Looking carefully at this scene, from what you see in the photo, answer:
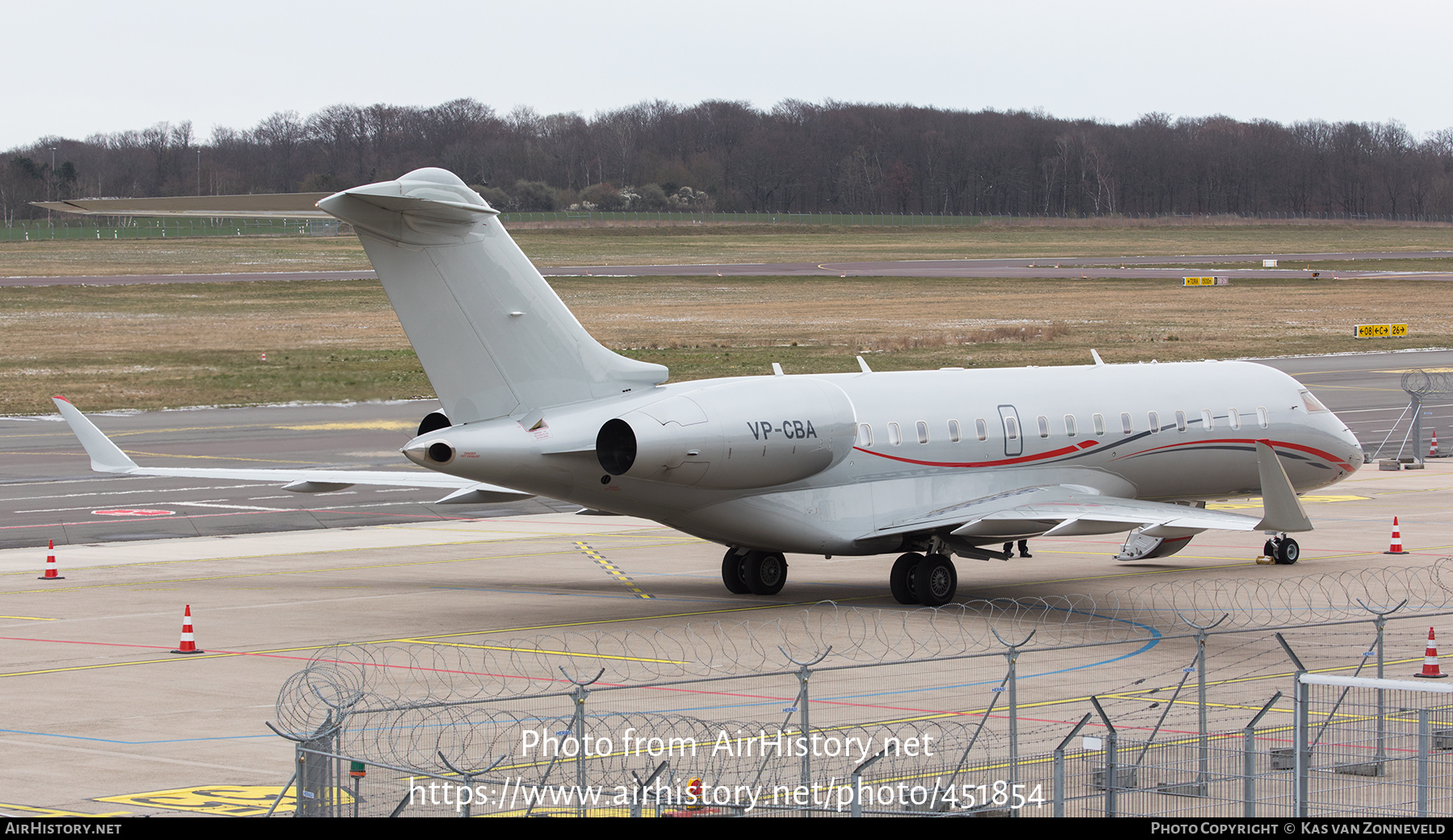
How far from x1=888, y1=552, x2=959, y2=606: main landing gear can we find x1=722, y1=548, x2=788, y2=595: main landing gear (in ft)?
7.31

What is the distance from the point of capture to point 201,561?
102 ft

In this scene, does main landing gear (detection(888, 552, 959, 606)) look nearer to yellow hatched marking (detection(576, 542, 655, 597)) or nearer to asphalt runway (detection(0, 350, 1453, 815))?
asphalt runway (detection(0, 350, 1453, 815))

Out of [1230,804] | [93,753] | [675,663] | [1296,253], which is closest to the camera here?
[1230,804]

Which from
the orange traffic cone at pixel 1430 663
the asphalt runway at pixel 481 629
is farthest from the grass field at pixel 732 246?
the orange traffic cone at pixel 1430 663

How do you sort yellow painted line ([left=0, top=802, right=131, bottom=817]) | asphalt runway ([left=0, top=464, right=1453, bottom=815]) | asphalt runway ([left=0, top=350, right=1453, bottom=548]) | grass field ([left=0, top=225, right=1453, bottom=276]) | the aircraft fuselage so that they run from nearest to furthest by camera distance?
1. yellow painted line ([left=0, top=802, right=131, bottom=817])
2. asphalt runway ([left=0, top=464, right=1453, bottom=815])
3. the aircraft fuselage
4. asphalt runway ([left=0, top=350, right=1453, bottom=548])
5. grass field ([left=0, top=225, right=1453, bottom=276])

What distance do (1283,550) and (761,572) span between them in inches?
404

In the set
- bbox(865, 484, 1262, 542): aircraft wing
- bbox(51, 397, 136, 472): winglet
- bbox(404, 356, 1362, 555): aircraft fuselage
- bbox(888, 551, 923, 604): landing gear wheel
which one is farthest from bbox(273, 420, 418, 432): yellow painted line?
bbox(865, 484, 1262, 542): aircraft wing

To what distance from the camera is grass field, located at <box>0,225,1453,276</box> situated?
A: 139 m

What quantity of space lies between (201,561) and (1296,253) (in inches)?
5519

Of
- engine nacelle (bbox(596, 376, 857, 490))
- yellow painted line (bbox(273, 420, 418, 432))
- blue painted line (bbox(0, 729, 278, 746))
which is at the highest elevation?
engine nacelle (bbox(596, 376, 857, 490))

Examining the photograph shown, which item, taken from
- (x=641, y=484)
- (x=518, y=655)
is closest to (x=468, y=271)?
(x=641, y=484)

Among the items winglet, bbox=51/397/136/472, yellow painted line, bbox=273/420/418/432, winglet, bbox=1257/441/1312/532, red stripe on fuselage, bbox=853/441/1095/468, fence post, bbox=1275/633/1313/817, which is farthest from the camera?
yellow painted line, bbox=273/420/418/432

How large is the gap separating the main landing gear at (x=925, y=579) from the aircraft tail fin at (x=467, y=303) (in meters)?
5.60
